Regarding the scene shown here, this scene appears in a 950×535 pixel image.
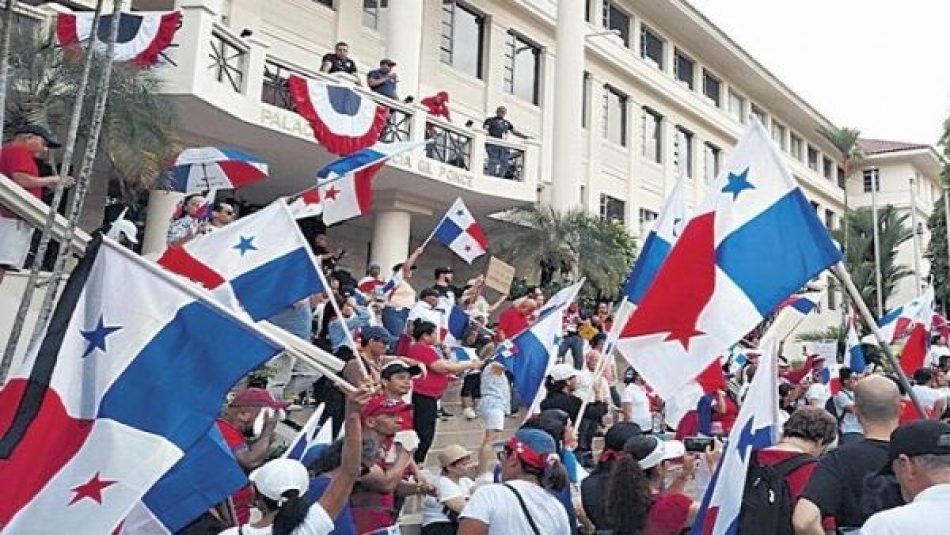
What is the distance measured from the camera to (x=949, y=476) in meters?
2.37

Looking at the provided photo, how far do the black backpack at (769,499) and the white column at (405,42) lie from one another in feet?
46.6

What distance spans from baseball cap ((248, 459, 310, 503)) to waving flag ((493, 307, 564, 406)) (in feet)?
11.8

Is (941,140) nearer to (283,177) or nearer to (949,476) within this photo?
(283,177)

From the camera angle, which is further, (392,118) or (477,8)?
(477,8)

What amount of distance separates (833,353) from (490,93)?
12.3m

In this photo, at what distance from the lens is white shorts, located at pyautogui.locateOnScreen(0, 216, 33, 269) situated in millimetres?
6617

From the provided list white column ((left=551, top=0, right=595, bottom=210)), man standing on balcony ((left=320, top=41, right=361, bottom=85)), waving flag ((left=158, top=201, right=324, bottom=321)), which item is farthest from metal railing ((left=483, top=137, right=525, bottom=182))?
waving flag ((left=158, top=201, right=324, bottom=321))

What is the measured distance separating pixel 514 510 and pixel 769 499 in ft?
3.24

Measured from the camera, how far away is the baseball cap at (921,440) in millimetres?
2393

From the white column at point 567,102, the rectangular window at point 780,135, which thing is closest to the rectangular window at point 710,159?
the rectangular window at point 780,135

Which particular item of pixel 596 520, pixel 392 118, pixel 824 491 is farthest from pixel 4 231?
pixel 392 118

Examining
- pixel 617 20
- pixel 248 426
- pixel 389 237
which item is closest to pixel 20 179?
pixel 248 426

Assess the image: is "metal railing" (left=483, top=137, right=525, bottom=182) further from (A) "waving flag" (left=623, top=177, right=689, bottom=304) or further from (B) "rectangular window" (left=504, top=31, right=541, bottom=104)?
(A) "waving flag" (left=623, top=177, right=689, bottom=304)

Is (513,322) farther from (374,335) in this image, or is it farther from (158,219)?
(158,219)
